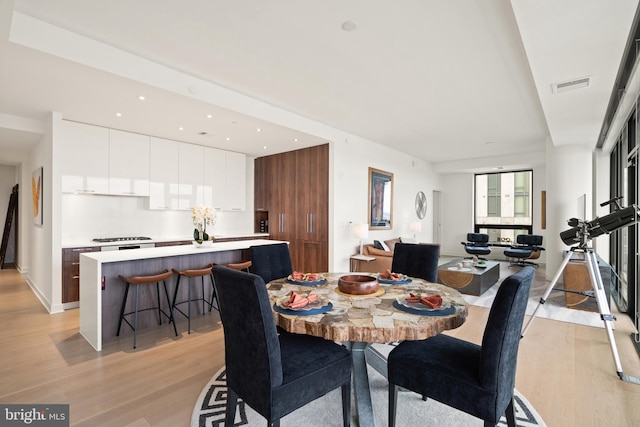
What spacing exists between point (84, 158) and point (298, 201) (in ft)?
10.8

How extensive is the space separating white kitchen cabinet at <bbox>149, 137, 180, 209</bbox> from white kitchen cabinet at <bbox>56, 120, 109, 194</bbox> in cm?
64

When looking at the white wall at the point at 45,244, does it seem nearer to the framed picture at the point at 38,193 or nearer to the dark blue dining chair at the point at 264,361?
the framed picture at the point at 38,193

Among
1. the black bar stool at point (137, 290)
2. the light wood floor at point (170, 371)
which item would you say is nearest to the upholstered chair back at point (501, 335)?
the light wood floor at point (170, 371)

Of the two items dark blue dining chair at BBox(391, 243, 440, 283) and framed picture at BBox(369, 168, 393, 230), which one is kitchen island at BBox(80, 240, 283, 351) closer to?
dark blue dining chair at BBox(391, 243, 440, 283)

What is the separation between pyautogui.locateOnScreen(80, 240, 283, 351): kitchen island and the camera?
3006 mm

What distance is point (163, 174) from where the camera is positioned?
5.38 m

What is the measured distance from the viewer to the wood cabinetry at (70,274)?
4.12 m

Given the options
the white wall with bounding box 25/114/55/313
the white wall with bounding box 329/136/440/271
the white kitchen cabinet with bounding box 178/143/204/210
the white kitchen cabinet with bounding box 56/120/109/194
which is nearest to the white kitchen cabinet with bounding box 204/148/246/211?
the white kitchen cabinet with bounding box 178/143/204/210

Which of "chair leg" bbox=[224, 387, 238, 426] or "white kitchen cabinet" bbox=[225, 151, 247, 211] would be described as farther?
"white kitchen cabinet" bbox=[225, 151, 247, 211]

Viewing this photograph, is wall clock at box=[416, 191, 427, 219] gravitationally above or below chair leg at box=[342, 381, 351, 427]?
above

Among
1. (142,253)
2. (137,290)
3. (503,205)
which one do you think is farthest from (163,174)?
(503,205)

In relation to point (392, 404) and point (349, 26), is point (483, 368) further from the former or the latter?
point (349, 26)

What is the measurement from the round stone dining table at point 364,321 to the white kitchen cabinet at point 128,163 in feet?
12.6

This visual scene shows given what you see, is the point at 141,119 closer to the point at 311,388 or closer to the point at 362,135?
the point at 362,135
